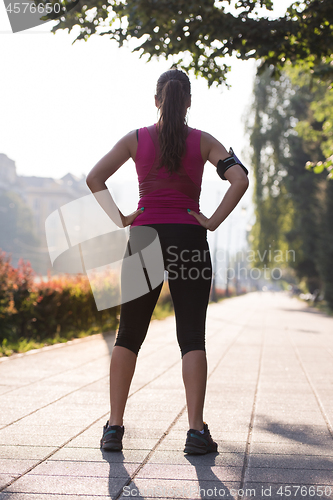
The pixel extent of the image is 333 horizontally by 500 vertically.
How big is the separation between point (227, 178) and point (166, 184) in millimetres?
336

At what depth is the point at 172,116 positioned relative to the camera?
3141 mm

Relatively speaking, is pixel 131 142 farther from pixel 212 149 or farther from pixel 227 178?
pixel 227 178

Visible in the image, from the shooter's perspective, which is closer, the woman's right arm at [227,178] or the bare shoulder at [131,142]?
the woman's right arm at [227,178]

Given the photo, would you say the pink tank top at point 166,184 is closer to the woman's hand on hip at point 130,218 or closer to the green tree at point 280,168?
the woman's hand on hip at point 130,218

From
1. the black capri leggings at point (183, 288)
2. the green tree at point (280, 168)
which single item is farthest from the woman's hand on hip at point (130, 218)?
the green tree at point (280, 168)

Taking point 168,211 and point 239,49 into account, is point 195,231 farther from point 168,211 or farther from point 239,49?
point 239,49

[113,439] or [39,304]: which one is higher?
[39,304]

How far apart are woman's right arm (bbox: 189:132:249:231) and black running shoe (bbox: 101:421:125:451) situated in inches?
47.3

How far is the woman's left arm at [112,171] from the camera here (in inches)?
125

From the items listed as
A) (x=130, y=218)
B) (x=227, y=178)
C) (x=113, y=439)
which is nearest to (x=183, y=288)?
(x=130, y=218)

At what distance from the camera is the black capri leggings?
308cm

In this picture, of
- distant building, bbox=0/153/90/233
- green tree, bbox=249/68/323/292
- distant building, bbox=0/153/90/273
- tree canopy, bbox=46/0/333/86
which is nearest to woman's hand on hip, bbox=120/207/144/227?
tree canopy, bbox=46/0/333/86

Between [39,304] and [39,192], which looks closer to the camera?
[39,304]

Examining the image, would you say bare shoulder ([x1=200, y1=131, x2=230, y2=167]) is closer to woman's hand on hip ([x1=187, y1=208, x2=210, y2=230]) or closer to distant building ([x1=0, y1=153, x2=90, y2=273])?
woman's hand on hip ([x1=187, y1=208, x2=210, y2=230])
